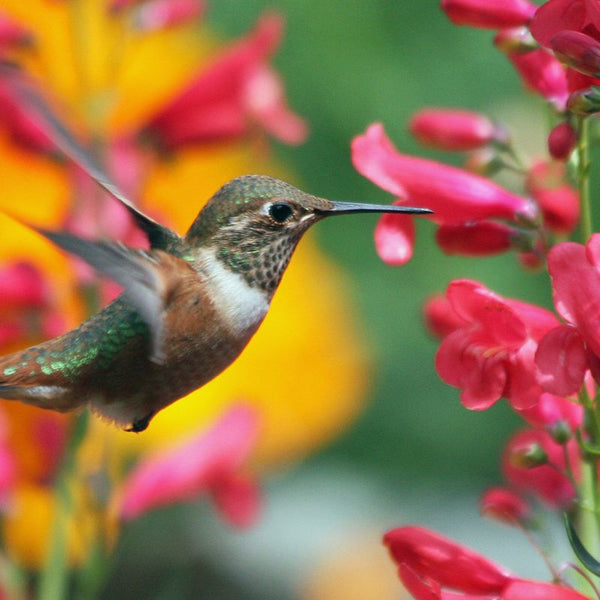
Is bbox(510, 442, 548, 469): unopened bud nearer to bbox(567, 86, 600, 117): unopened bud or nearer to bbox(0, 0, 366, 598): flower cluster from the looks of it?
bbox(567, 86, 600, 117): unopened bud

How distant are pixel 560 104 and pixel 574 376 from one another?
43cm

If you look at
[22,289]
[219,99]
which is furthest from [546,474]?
[219,99]

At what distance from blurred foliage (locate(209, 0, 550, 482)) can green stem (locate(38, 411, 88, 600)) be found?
3314 millimetres

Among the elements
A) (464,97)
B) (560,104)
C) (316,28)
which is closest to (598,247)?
(560,104)

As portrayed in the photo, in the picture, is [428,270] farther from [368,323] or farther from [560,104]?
[560,104]

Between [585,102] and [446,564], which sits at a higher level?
[585,102]

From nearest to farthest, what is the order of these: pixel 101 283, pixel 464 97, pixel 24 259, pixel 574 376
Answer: pixel 574 376 → pixel 101 283 → pixel 24 259 → pixel 464 97

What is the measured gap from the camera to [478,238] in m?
1.72

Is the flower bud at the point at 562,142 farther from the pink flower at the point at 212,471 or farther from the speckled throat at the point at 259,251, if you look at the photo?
the pink flower at the point at 212,471

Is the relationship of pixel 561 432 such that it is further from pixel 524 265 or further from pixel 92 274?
pixel 92 274

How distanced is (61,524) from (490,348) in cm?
107

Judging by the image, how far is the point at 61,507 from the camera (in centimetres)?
225

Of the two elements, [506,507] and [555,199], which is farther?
[506,507]

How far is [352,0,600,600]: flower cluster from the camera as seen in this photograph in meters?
1.39
